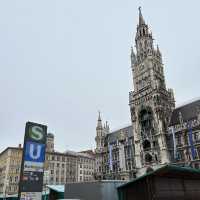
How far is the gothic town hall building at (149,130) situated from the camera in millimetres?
56750

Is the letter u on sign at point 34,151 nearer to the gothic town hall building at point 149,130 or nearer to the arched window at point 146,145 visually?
the gothic town hall building at point 149,130

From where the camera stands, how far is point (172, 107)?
227 feet

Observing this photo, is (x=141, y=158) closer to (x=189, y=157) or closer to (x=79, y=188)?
(x=189, y=157)

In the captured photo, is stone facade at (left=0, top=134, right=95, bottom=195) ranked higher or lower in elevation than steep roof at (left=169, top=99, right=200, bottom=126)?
lower

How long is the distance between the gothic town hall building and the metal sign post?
39.5m

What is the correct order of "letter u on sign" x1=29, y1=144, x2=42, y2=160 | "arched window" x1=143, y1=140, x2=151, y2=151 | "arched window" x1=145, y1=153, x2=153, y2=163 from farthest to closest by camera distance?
"arched window" x1=143, y1=140, x2=151, y2=151
"arched window" x1=145, y1=153, x2=153, y2=163
"letter u on sign" x1=29, y1=144, x2=42, y2=160

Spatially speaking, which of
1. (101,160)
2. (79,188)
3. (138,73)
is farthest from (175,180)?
(101,160)

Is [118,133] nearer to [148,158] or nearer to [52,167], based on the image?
[148,158]

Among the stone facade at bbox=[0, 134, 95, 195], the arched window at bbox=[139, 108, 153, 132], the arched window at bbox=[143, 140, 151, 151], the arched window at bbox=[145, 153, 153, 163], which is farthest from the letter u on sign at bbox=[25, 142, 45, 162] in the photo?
the stone facade at bbox=[0, 134, 95, 195]

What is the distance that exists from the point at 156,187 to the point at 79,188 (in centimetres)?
1394

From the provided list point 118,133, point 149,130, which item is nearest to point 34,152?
point 149,130

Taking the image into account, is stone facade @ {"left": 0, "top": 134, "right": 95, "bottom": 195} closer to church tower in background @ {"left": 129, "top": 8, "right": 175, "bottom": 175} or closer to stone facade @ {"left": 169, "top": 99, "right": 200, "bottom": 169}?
church tower in background @ {"left": 129, "top": 8, "right": 175, "bottom": 175}

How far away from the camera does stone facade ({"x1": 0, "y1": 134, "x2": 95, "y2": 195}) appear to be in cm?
9414

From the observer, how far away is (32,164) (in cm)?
2448
